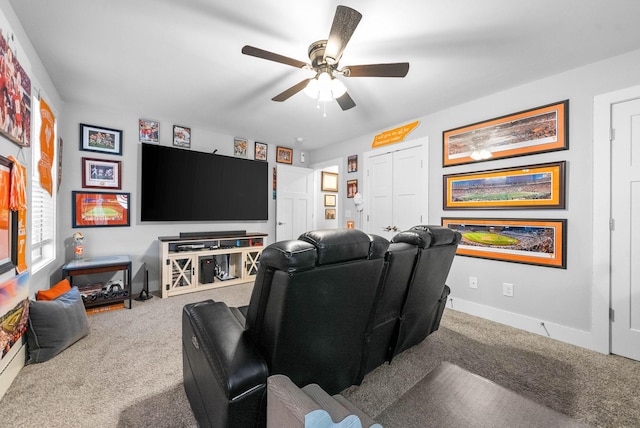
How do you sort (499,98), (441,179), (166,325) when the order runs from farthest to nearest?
(441,179) < (499,98) < (166,325)

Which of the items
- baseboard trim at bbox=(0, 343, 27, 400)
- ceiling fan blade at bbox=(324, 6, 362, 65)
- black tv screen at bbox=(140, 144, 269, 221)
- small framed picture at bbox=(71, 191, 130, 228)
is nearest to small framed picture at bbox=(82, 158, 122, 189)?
small framed picture at bbox=(71, 191, 130, 228)

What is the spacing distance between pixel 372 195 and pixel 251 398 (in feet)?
11.8

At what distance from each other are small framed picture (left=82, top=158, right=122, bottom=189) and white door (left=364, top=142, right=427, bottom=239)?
3504 mm

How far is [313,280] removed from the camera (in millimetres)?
1040

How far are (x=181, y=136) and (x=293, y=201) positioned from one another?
83.9 inches

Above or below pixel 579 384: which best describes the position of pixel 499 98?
above

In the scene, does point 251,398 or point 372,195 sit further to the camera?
point 372,195

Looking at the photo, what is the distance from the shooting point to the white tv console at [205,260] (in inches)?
137

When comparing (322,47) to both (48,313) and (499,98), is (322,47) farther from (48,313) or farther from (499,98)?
(48,313)

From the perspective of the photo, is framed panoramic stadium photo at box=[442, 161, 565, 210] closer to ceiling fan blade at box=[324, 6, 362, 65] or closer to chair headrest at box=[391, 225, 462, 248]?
chair headrest at box=[391, 225, 462, 248]

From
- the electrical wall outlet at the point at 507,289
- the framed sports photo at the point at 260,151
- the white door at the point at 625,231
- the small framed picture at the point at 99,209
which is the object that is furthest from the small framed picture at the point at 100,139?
the white door at the point at 625,231

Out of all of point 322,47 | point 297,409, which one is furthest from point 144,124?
point 297,409

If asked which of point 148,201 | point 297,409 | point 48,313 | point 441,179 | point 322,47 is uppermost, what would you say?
point 322,47

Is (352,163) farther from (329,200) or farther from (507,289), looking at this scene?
(507,289)
